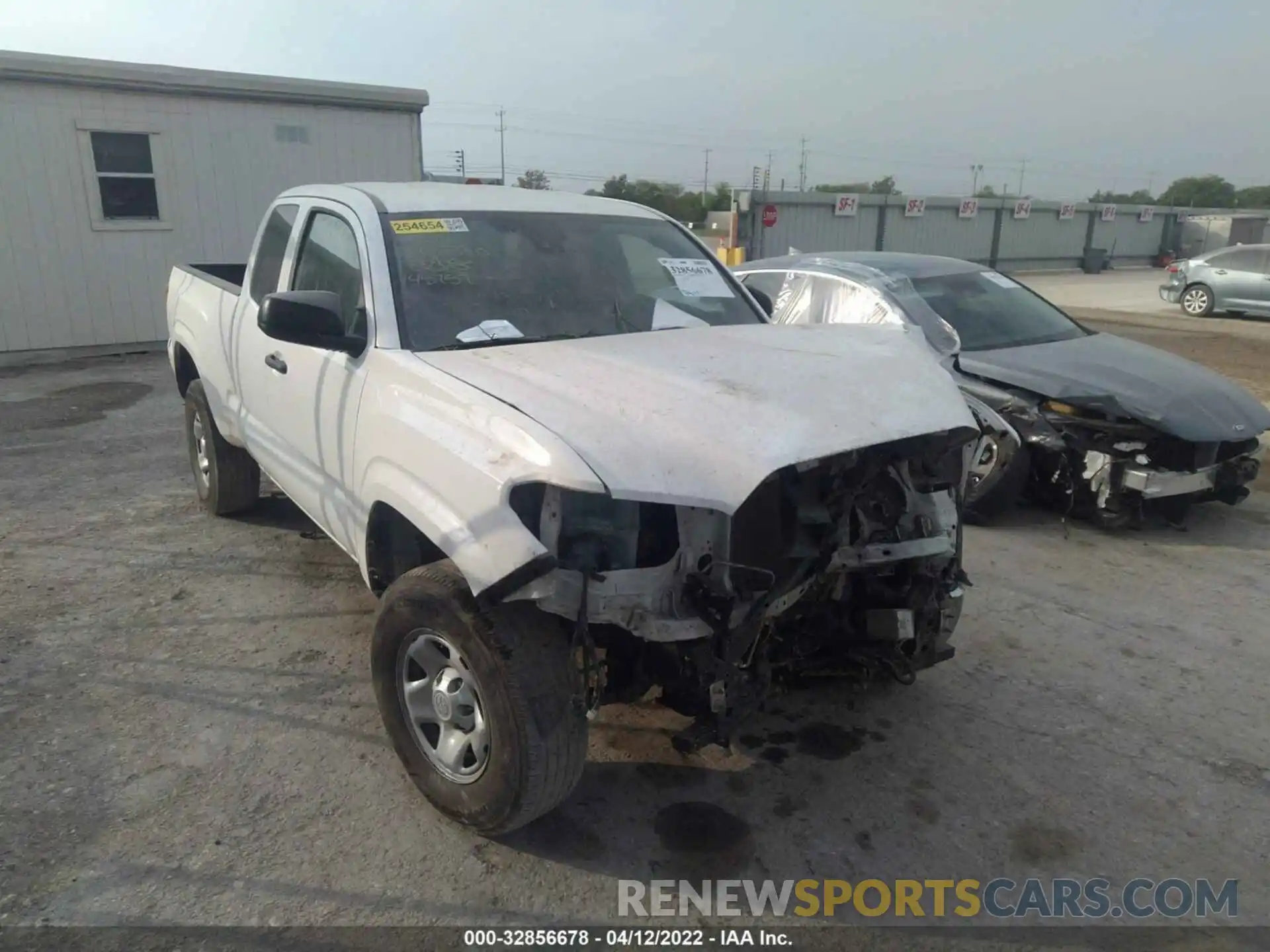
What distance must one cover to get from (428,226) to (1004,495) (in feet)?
13.5

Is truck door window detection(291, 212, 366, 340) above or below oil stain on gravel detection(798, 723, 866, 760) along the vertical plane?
above

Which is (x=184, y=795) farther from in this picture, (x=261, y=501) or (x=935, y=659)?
(x=261, y=501)

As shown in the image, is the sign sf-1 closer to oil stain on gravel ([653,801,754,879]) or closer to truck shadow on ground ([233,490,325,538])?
truck shadow on ground ([233,490,325,538])

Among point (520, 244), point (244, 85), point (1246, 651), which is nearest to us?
point (520, 244)

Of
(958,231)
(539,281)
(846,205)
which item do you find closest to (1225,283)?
(846,205)

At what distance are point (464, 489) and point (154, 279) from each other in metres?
11.5

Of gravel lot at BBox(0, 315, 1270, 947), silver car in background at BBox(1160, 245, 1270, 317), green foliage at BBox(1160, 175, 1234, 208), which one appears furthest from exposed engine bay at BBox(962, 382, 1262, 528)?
green foliage at BBox(1160, 175, 1234, 208)

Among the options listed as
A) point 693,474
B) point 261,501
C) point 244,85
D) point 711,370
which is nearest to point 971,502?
point 711,370

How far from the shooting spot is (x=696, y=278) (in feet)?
13.6

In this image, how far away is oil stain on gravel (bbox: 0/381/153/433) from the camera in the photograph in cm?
830

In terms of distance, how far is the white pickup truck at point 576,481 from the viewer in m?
2.56

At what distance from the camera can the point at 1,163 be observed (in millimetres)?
10867

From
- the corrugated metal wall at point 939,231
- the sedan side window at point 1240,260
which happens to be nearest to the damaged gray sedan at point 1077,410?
the sedan side window at point 1240,260
